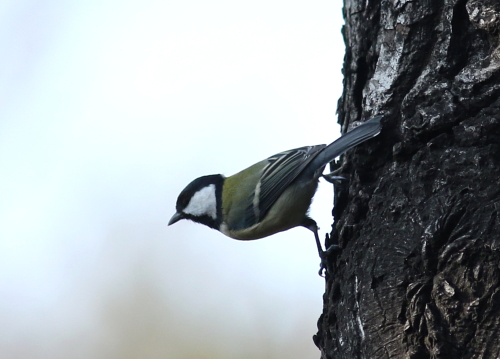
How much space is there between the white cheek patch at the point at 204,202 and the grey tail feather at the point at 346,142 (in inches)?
29.0

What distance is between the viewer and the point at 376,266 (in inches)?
70.2

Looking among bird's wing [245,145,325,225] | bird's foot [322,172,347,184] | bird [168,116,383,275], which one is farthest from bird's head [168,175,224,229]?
bird's foot [322,172,347,184]

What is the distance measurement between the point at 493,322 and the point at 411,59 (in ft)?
3.10

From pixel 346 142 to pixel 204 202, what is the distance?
132 cm

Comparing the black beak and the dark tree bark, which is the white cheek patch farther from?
the dark tree bark

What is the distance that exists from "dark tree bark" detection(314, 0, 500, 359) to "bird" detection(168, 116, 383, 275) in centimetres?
58

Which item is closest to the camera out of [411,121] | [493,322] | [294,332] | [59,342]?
[493,322]

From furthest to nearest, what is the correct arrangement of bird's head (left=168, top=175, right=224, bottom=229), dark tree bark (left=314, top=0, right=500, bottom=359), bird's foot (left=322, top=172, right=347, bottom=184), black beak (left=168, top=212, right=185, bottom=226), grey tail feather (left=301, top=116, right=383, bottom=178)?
black beak (left=168, top=212, right=185, bottom=226)
bird's head (left=168, top=175, right=224, bottom=229)
bird's foot (left=322, top=172, right=347, bottom=184)
grey tail feather (left=301, top=116, right=383, bottom=178)
dark tree bark (left=314, top=0, right=500, bottom=359)

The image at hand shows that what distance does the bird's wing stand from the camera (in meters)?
2.88

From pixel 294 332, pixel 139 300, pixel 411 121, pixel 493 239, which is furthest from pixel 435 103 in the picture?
pixel 139 300

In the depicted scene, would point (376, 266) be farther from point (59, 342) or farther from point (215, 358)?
point (59, 342)

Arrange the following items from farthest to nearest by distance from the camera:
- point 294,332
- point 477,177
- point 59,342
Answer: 1. point 59,342
2. point 294,332
3. point 477,177

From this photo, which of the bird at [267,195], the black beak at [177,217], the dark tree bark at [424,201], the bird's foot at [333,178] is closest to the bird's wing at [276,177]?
the bird at [267,195]

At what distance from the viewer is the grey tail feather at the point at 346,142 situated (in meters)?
2.05
